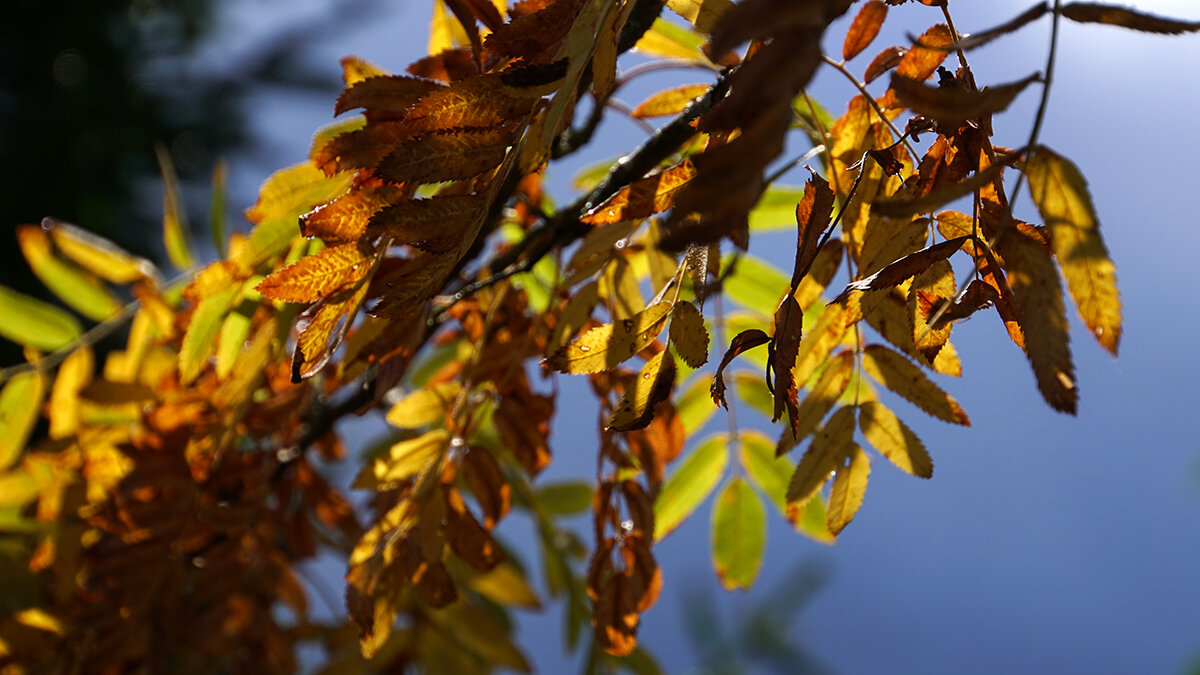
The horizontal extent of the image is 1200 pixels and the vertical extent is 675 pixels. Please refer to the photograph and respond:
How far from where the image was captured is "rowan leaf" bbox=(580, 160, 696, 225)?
0.47 metres

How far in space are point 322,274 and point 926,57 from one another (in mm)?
312

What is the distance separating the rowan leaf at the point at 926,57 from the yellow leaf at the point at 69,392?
0.79 metres

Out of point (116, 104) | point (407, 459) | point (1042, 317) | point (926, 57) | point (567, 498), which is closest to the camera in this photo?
point (1042, 317)

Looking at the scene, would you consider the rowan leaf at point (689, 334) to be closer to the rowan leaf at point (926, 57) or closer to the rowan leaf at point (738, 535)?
the rowan leaf at point (926, 57)

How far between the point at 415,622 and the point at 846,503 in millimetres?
594

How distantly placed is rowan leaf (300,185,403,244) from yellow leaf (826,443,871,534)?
295 mm

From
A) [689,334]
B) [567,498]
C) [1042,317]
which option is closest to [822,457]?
[689,334]

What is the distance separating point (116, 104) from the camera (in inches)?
98.8

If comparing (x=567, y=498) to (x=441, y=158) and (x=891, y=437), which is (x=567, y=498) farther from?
(x=441, y=158)

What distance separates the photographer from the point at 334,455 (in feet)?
3.25

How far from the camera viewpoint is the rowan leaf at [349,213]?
45 centimetres

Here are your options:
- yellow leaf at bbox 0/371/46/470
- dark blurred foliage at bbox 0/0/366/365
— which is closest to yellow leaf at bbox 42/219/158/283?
yellow leaf at bbox 0/371/46/470

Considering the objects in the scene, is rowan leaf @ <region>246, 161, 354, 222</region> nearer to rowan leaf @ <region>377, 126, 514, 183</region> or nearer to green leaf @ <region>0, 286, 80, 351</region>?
rowan leaf @ <region>377, 126, 514, 183</region>

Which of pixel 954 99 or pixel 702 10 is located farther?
pixel 702 10
